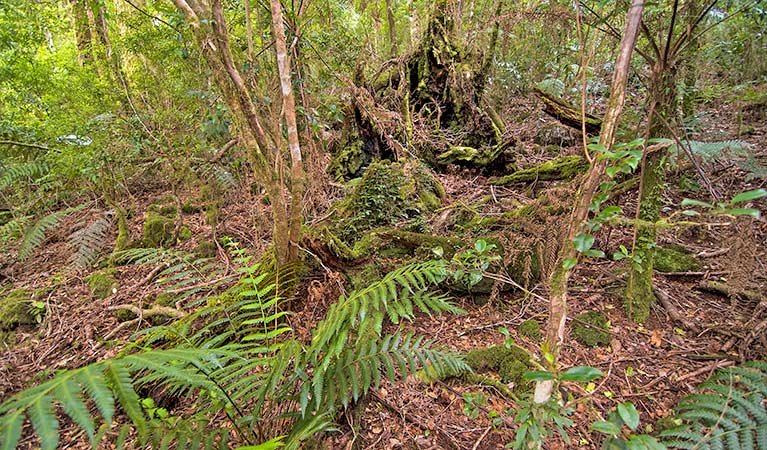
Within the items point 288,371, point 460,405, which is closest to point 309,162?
point 288,371

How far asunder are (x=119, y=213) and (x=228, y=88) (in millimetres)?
2698

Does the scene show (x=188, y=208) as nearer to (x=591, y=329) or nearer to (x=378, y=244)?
(x=378, y=244)

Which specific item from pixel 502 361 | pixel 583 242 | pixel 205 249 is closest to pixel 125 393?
pixel 583 242

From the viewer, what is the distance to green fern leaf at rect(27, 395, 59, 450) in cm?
85

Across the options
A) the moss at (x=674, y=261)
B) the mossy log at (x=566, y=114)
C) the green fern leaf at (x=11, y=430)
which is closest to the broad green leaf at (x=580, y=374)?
the green fern leaf at (x=11, y=430)

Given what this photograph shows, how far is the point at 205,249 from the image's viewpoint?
11.8ft

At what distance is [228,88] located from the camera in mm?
2357

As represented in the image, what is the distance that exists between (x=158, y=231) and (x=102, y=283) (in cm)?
76

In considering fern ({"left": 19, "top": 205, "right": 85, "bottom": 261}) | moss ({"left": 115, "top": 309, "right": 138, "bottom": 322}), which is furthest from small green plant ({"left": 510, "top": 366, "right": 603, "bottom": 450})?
fern ({"left": 19, "top": 205, "right": 85, "bottom": 261})

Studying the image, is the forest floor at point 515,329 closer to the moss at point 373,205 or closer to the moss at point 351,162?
the moss at point 373,205

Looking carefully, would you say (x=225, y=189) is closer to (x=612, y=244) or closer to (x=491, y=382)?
(x=491, y=382)

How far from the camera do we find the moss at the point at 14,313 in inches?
119

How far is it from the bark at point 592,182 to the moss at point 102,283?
359cm

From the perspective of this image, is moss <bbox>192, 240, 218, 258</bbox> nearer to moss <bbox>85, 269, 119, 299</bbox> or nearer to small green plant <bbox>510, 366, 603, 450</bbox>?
moss <bbox>85, 269, 119, 299</bbox>
